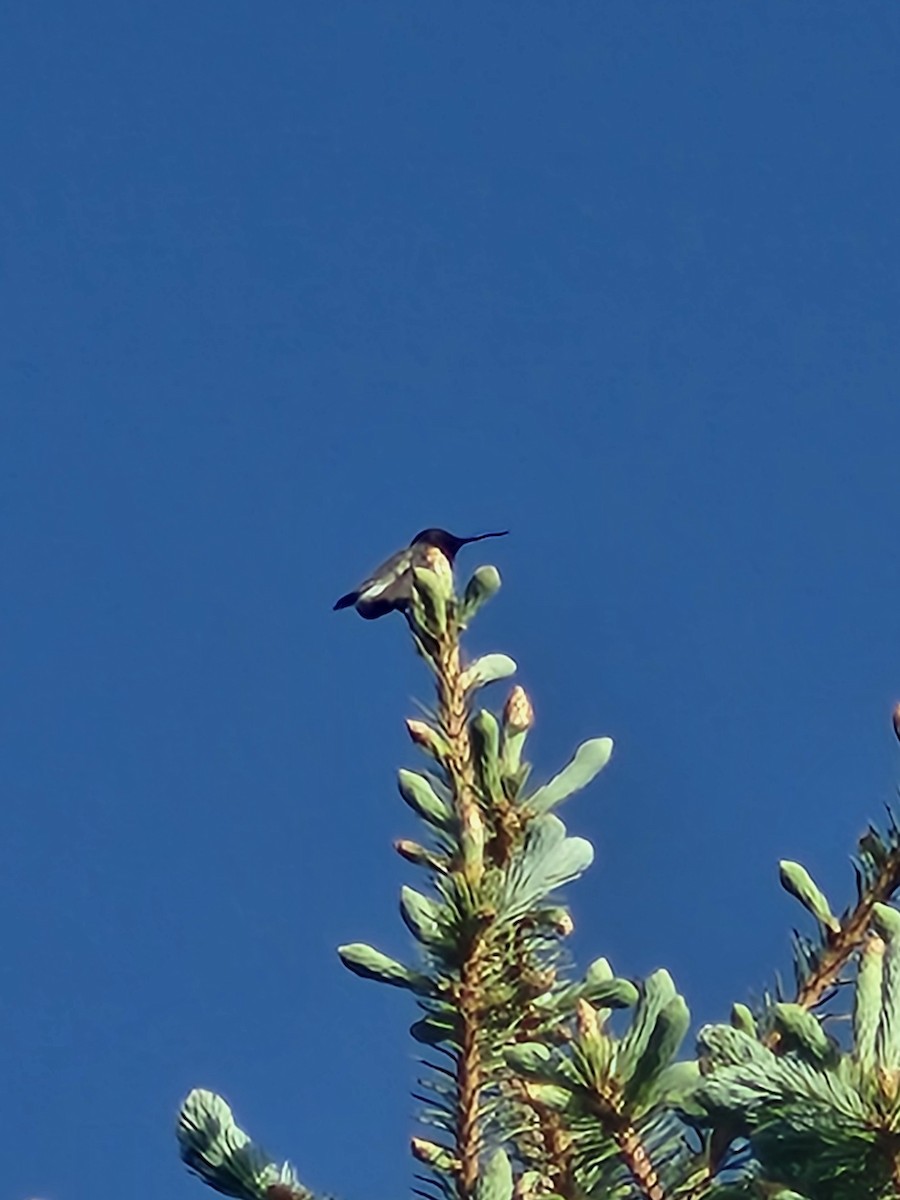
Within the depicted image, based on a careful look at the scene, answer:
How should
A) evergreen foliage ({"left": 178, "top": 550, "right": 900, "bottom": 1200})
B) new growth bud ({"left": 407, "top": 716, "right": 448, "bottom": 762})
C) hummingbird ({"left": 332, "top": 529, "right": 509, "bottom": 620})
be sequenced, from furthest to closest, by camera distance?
1. hummingbird ({"left": 332, "top": 529, "right": 509, "bottom": 620})
2. new growth bud ({"left": 407, "top": 716, "right": 448, "bottom": 762})
3. evergreen foliage ({"left": 178, "top": 550, "right": 900, "bottom": 1200})

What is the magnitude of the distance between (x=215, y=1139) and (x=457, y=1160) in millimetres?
285

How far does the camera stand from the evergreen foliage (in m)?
1.90

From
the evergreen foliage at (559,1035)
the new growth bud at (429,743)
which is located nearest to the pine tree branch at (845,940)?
the evergreen foliage at (559,1035)

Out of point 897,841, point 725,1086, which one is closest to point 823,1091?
point 725,1086

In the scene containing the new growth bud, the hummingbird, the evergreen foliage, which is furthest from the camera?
the hummingbird

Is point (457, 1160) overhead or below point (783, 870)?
below

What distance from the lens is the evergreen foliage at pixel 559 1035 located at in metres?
1.90

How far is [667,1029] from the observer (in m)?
1.99

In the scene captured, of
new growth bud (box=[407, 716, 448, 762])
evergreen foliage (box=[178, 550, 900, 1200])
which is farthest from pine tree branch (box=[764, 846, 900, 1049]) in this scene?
new growth bud (box=[407, 716, 448, 762])

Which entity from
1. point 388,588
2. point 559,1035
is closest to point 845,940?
point 559,1035

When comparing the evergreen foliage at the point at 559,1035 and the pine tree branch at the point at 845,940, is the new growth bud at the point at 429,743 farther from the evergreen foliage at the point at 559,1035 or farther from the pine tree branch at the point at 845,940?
the pine tree branch at the point at 845,940

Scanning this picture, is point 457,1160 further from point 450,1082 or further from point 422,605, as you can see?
point 422,605

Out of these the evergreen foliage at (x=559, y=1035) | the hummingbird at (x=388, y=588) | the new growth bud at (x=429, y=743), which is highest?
the hummingbird at (x=388, y=588)

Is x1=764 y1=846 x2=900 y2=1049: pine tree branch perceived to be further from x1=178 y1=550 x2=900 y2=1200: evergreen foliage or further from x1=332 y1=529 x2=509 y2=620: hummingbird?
x1=332 y1=529 x2=509 y2=620: hummingbird
